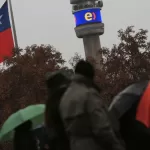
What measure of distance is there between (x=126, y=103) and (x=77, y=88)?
1.70 feet

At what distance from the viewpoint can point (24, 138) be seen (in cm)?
666

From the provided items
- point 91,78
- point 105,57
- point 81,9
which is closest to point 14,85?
point 105,57

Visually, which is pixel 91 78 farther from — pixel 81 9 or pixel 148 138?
pixel 81 9

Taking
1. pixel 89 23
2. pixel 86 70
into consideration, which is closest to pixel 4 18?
pixel 86 70

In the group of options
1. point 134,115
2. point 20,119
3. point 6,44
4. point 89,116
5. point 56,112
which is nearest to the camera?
point 89,116

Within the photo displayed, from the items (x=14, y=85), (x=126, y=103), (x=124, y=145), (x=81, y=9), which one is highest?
A: (x=81, y=9)

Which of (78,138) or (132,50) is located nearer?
(78,138)

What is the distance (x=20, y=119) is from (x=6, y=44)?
1329 centimetres

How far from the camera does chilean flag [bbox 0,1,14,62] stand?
19.7 meters

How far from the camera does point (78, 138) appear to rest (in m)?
4.75

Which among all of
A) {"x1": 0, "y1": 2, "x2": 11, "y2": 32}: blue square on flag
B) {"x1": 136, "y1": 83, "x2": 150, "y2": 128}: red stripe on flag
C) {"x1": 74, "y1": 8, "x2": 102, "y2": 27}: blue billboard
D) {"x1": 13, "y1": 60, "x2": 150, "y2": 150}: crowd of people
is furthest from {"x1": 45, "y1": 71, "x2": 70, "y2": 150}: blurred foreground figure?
{"x1": 74, "y1": 8, "x2": 102, "y2": 27}: blue billboard

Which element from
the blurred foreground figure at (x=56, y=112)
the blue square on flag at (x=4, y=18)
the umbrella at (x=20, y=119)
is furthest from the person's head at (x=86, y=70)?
the blue square on flag at (x=4, y=18)

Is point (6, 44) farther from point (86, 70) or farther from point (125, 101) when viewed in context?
point (125, 101)

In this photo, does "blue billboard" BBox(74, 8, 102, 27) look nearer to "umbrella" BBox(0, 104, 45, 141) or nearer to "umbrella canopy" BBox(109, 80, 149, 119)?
"umbrella" BBox(0, 104, 45, 141)
